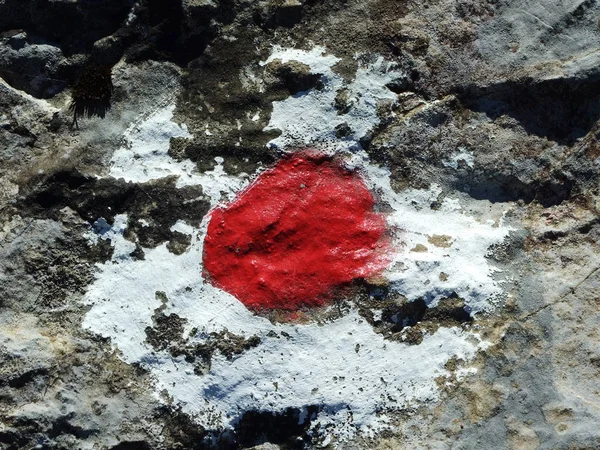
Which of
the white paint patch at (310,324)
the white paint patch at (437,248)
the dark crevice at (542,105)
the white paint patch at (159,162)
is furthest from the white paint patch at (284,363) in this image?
the dark crevice at (542,105)

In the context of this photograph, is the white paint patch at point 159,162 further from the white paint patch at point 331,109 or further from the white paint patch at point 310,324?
the white paint patch at point 331,109

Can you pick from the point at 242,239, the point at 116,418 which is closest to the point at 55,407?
the point at 116,418

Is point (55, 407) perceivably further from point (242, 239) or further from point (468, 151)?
point (468, 151)

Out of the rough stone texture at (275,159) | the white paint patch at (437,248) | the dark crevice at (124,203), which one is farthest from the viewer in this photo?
the dark crevice at (124,203)

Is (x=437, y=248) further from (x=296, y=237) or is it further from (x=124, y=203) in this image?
(x=124, y=203)

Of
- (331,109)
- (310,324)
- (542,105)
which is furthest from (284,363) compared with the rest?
(542,105)

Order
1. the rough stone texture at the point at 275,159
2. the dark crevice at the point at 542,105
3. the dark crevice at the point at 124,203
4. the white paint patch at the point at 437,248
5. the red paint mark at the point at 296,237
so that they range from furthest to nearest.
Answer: the dark crevice at the point at 542,105
the dark crevice at the point at 124,203
the red paint mark at the point at 296,237
the white paint patch at the point at 437,248
the rough stone texture at the point at 275,159

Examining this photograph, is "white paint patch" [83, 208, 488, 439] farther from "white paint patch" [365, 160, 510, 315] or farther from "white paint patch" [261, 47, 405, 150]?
"white paint patch" [261, 47, 405, 150]
